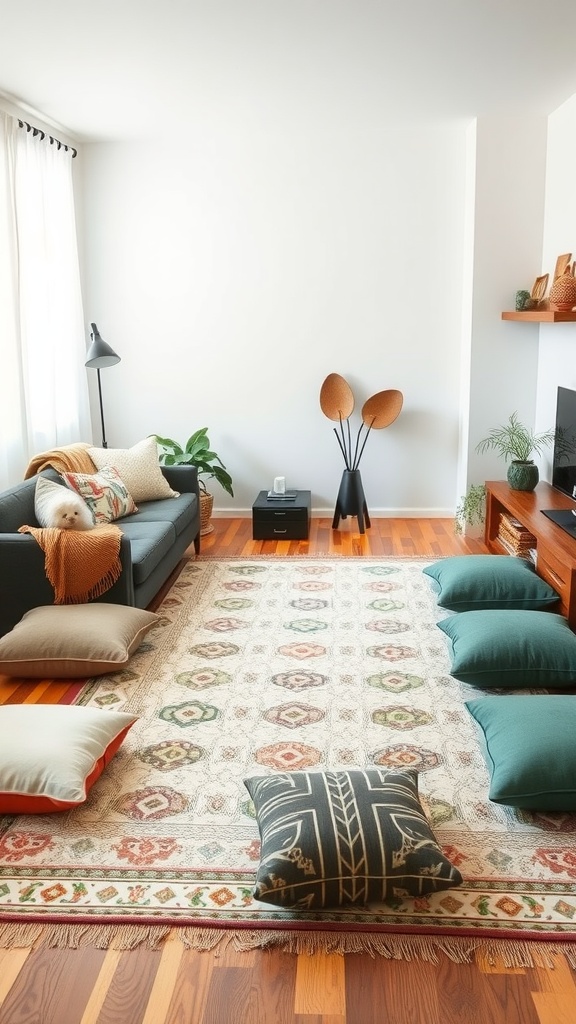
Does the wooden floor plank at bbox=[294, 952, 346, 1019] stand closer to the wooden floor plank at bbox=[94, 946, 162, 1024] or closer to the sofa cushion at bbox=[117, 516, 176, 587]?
the wooden floor plank at bbox=[94, 946, 162, 1024]

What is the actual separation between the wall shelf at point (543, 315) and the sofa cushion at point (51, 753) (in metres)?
3.16

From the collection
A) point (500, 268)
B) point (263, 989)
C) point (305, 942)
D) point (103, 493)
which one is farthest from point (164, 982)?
point (500, 268)

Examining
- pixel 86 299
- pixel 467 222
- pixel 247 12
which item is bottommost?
pixel 86 299

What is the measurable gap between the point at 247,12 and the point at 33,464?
235cm

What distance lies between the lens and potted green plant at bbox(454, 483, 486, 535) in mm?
5652

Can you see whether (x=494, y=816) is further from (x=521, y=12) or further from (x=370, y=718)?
(x=521, y=12)

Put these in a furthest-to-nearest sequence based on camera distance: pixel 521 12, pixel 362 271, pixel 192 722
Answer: pixel 362 271, pixel 521 12, pixel 192 722

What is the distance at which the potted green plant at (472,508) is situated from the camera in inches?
223

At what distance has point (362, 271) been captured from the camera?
6008mm

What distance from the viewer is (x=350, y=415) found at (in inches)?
241

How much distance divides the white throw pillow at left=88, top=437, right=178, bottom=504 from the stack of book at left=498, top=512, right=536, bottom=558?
1.93 metres

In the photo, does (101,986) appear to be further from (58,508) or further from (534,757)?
(58,508)

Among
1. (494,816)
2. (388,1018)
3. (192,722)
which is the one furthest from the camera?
(192,722)

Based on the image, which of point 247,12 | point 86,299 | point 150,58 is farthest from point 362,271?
point 247,12
